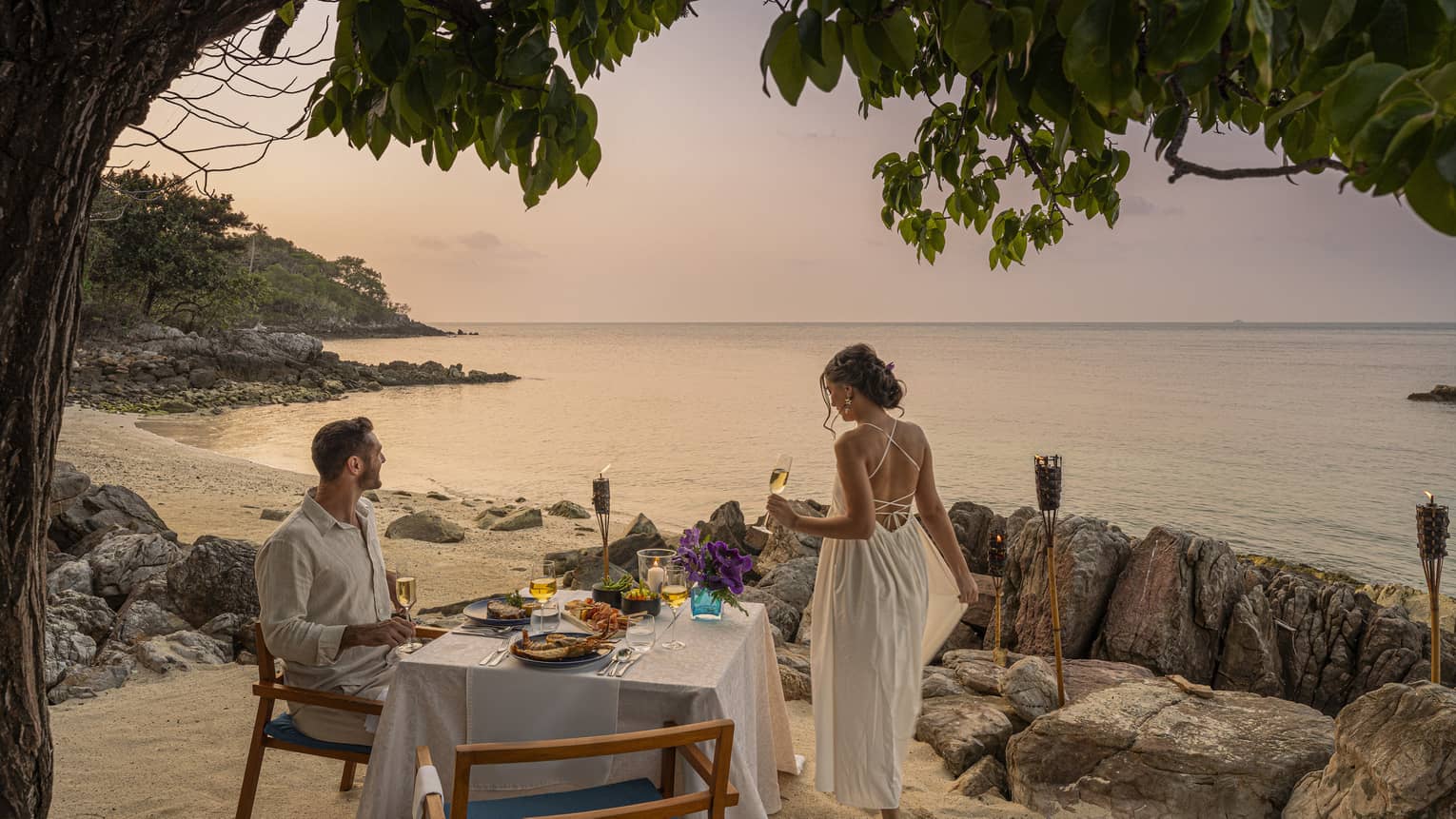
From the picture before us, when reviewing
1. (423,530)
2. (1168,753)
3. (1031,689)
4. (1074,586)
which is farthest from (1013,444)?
(1168,753)

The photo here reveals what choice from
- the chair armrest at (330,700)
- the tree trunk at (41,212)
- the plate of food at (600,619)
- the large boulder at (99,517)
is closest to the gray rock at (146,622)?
the large boulder at (99,517)

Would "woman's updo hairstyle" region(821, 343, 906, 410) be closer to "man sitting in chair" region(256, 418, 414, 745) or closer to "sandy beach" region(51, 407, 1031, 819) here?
"sandy beach" region(51, 407, 1031, 819)

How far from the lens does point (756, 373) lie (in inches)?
1997

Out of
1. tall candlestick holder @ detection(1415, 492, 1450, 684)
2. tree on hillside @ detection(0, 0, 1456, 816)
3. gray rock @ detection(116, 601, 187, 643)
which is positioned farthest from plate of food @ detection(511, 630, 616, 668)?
tall candlestick holder @ detection(1415, 492, 1450, 684)

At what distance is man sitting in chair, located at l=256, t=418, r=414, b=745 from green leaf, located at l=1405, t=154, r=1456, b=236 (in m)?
3.16

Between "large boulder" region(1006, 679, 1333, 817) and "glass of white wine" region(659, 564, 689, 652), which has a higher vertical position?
"glass of white wine" region(659, 564, 689, 652)

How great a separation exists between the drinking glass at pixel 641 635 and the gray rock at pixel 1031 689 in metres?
2.13

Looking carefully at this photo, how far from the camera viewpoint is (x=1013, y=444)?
70.2ft

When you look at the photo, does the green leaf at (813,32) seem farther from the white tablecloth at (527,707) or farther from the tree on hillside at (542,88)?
the white tablecloth at (527,707)

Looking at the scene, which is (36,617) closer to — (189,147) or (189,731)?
(189,147)

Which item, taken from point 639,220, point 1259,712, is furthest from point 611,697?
point 639,220

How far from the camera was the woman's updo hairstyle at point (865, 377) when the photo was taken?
3.72m

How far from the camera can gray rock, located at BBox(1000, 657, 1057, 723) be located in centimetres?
445

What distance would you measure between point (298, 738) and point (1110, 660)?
447 cm
